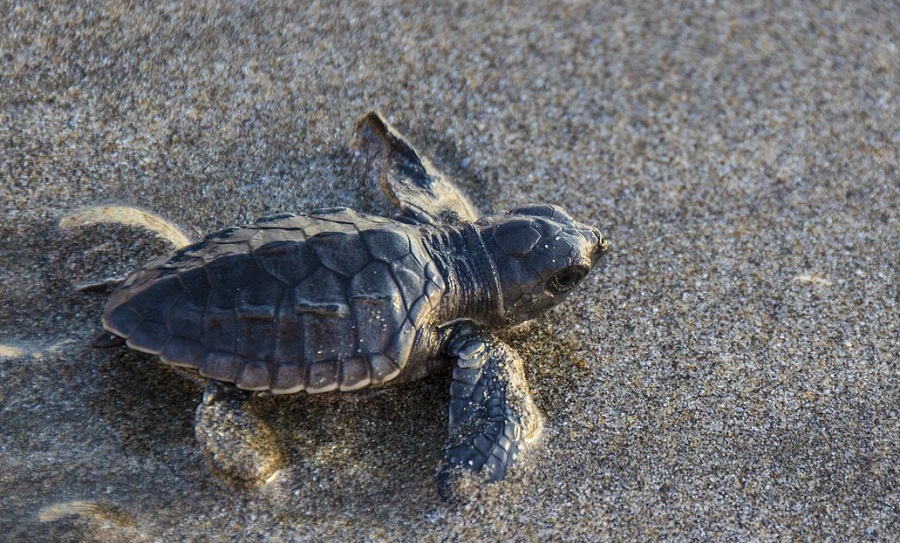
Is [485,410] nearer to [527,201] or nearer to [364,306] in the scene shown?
[364,306]

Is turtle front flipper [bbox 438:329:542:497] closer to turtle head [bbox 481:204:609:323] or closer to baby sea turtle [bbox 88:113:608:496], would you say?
baby sea turtle [bbox 88:113:608:496]

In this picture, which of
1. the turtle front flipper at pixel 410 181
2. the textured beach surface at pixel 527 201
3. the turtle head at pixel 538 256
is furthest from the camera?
the turtle front flipper at pixel 410 181

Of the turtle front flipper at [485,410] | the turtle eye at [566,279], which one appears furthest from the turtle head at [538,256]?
the turtle front flipper at [485,410]

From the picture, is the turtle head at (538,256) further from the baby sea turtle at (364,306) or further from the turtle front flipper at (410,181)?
the turtle front flipper at (410,181)

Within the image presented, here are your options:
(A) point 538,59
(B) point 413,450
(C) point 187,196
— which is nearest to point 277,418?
(B) point 413,450

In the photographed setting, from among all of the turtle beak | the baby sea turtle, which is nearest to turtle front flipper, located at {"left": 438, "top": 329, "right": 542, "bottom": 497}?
the baby sea turtle

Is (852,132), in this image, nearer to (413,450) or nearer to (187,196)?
(413,450)

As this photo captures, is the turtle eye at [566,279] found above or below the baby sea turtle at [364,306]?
below
